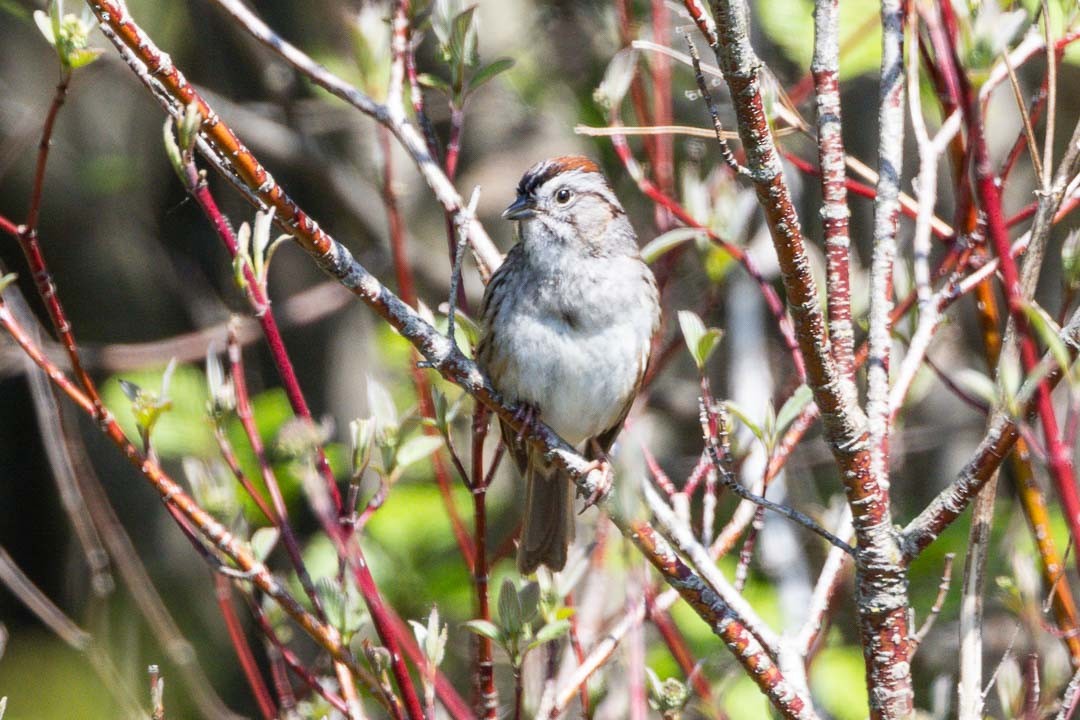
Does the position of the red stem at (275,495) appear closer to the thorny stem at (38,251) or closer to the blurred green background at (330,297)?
the thorny stem at (38,251)

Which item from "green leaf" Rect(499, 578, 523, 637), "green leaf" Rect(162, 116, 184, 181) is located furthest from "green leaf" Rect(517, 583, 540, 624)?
"green leaf" Rect(162, 116, 184, 181)

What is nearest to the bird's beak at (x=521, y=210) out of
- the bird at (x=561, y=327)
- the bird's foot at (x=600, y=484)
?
the bird at (x=561, y=327)

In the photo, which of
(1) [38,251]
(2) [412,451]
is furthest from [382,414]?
(1) [38,251]

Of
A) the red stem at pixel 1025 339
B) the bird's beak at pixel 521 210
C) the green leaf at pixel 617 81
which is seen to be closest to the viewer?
the red stem at pixel 1025 339

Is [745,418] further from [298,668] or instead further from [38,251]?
[38,251]

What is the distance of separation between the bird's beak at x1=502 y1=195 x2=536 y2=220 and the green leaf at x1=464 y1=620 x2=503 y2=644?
48.7 inches

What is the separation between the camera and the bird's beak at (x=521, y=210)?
9.57ft

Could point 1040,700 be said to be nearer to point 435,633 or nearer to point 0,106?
point 435,633

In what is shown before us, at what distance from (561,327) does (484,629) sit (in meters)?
1.09

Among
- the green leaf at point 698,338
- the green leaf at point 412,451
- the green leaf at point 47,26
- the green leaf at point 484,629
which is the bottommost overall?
the green leaf at point 484,629

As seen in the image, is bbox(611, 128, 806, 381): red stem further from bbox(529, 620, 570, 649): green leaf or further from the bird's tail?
bbox(529, 620, 570, 649): green leaf

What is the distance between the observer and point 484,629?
1.88 meters

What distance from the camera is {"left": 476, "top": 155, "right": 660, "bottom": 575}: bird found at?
9.14 ft

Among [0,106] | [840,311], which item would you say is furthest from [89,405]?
[0,106]
